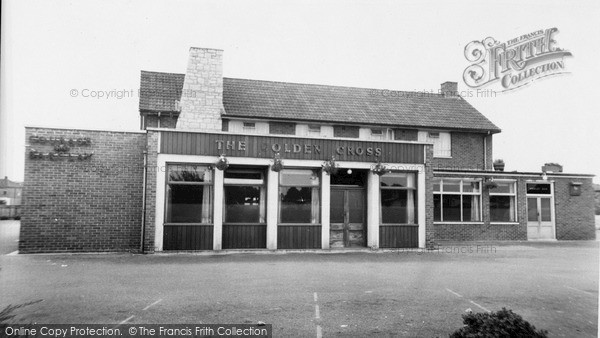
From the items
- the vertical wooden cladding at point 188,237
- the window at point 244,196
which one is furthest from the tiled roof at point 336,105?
the vertical wooden cladding at point 188,237

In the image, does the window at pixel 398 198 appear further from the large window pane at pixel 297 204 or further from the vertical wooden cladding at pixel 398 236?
the large window pane at pixel 297 204

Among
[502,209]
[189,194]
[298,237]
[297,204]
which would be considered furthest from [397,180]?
[502,209]

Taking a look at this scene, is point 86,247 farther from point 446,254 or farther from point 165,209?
point 446,254

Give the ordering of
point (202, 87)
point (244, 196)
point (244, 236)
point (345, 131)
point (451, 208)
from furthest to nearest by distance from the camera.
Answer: point (345, 131), point (451, 208), point (202, 87), point (244, 196), point (244, 236)

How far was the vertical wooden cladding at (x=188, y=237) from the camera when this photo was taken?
1348 centimetres

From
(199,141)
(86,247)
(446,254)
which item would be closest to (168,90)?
(199,141)

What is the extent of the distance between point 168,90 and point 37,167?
32.0ft

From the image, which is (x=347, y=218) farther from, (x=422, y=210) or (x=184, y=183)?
(x=184, y=183)

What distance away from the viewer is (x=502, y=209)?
20625 millimetres

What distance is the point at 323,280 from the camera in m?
9.29

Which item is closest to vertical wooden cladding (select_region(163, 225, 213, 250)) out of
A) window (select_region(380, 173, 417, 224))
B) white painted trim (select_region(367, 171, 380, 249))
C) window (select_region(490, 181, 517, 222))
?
white painted trim (select_region(367, 171, 380, 249))

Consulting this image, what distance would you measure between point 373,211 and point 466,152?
10.8 meters

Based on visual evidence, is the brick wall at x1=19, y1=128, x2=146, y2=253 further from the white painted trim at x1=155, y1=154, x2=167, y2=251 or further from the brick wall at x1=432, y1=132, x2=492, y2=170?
the brick wall at x1=432, y1=132, x2=492, y2=170

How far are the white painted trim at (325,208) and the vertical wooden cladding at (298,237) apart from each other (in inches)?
6.9
